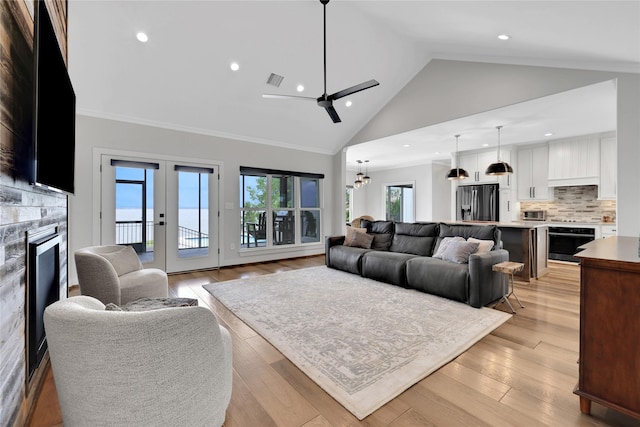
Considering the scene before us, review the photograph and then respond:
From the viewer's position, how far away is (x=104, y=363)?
1.10 m

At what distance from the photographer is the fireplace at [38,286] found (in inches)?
63.2

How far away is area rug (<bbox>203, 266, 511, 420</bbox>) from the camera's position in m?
1.96

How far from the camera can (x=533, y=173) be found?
661cm

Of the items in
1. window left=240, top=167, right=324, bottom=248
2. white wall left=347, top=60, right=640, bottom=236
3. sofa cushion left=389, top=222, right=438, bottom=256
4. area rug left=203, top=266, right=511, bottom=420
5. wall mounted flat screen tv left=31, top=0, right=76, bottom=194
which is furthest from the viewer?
→ window left=240, top=167, right=324, bottom=248

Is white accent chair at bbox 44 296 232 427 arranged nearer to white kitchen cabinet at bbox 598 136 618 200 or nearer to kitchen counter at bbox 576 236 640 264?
kitchen counter at bbox 576 236 640 264

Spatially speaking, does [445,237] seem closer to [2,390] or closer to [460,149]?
[460,149]

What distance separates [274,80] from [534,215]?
6517 mm

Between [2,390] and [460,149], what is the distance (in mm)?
8061

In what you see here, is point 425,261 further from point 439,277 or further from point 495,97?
point 495,97

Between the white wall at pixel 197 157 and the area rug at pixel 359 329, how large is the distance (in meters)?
1.88

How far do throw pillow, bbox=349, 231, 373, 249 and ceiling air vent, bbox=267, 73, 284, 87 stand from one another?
288 centimetres

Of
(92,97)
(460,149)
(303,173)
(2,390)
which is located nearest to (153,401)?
(2,390)

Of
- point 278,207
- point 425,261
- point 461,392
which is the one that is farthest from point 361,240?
A: point 461,392

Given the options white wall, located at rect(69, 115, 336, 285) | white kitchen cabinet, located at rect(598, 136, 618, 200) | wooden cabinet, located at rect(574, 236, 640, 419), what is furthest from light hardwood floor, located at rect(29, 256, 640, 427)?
white kitchen cabinet, located at rect(598, 136, 618, 200)
